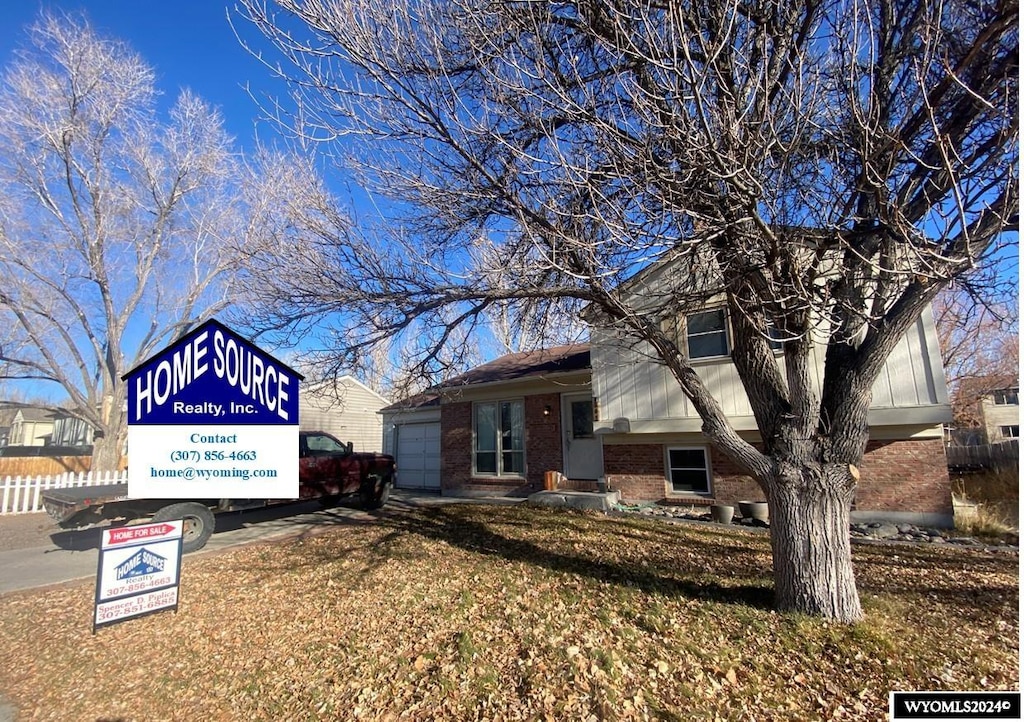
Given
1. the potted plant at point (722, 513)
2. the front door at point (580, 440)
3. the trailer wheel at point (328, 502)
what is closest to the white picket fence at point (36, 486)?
the trailer wheel at point (328, 502)

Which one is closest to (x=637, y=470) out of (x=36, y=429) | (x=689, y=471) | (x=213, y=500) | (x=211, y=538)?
(x=689, y=471)

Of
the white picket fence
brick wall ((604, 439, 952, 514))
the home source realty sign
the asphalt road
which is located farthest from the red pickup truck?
brick wall ((604, 439, 952, 514))

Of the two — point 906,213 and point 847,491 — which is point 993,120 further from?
point 847,491

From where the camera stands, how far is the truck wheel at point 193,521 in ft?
23.6

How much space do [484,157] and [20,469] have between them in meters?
24.8

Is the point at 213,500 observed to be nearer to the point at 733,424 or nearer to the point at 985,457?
the point at 733,424

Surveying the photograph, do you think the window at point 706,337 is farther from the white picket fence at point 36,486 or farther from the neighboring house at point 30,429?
the neighboring house at point 30,429

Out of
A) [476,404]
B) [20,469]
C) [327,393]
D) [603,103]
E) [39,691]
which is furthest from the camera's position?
[20,469]

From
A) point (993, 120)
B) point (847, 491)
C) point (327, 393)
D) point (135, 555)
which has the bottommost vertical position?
point (135, 555)

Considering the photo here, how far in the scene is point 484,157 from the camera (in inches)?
213

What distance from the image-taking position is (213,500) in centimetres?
781

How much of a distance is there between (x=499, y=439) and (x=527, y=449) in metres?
1.06

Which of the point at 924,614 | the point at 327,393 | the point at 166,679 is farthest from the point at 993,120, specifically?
the point at 166,679

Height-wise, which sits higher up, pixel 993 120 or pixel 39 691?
pixel 993 120
